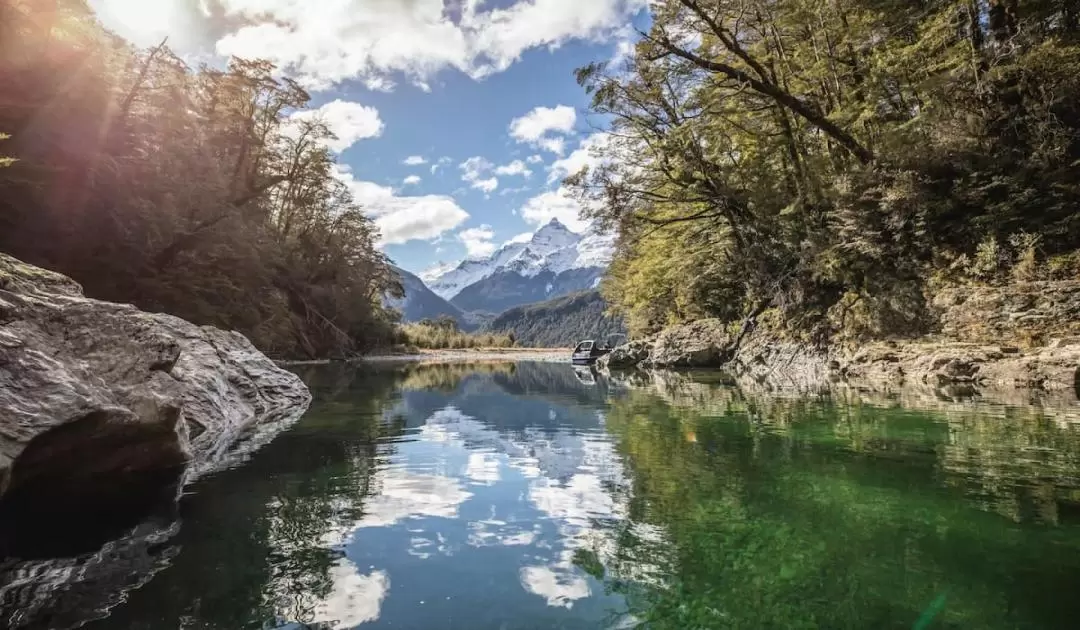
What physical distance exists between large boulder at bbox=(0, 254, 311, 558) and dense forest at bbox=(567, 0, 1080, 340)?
46.1ft

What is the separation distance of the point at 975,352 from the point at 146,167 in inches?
987

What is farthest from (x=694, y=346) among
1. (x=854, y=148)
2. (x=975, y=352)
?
(x=975, y=352)

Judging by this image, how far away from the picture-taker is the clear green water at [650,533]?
311 centimetres

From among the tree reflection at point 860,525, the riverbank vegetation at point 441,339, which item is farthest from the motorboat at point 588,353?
the tree reflection at point 860,525

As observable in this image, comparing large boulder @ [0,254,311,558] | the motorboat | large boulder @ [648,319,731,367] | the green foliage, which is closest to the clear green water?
large boulder @ [0,254,311,558]

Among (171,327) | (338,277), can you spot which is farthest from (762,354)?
(338,277)

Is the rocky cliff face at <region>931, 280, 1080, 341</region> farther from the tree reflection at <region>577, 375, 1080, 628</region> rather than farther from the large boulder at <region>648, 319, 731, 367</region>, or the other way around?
the large boulder at <region>648, 319, 731, 367</region>

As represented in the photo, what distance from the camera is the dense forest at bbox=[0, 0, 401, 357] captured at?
52.5 ft

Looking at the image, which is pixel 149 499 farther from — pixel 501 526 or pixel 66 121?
pixel 66 121

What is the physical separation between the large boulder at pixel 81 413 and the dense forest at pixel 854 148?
14038 mm

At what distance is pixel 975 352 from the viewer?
43.1ft

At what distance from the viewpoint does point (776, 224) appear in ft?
73.8

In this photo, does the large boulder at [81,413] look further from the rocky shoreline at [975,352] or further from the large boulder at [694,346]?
the large boulder at [694,346]

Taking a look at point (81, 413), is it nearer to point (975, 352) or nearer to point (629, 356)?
point (975, 352)
